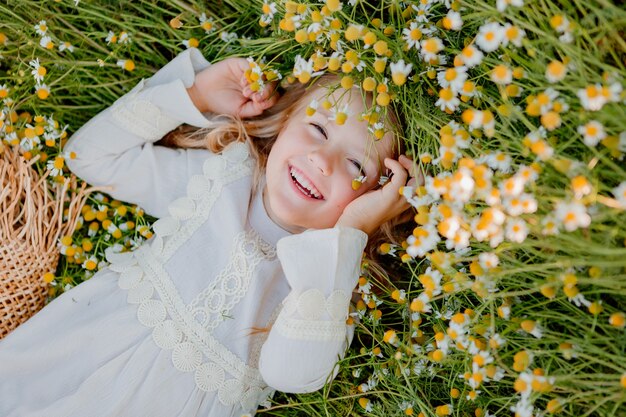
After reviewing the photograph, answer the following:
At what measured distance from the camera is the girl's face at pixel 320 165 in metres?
1.67

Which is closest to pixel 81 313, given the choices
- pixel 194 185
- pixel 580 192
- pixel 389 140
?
pixel 194 185

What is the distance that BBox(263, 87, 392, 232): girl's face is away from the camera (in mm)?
1672

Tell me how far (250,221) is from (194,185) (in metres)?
0.19

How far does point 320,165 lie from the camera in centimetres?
163

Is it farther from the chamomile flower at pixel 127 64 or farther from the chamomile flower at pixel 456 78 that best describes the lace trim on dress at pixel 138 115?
the chamomile flower at pixel 456 78

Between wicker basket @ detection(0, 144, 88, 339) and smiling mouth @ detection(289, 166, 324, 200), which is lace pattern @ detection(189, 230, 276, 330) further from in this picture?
wicker basket @ detection(0, 144, 88, 339)

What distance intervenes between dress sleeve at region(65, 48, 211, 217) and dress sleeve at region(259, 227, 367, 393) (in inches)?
18.5

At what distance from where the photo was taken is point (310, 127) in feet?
5.66

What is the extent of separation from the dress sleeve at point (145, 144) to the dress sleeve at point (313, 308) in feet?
1.54

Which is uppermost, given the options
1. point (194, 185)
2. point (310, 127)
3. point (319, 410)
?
point (310, 127)

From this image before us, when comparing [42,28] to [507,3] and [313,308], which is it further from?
[507,3]

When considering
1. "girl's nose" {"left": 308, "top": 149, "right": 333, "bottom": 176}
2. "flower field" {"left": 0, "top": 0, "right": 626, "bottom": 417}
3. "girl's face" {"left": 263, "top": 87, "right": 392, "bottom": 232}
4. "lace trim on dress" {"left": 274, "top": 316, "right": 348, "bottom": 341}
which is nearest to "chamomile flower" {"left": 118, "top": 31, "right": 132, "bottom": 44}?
"flower field" {"left": 0, "top": 0, "right": 626, "bottom": 417}

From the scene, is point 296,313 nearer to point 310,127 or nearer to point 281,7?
point 310,127

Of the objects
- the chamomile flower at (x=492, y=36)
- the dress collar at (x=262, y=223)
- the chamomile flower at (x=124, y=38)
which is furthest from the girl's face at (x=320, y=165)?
the chamomile flower at (x=124, y=38)
